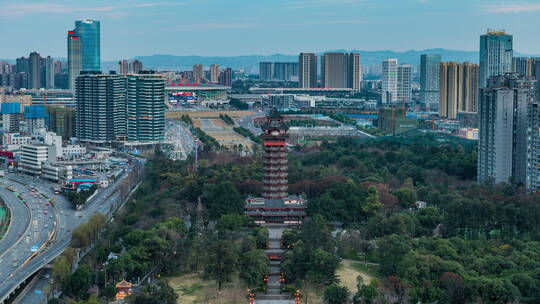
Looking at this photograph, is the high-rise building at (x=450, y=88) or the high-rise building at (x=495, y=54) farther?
the high-rise building at (x=450, y=88)

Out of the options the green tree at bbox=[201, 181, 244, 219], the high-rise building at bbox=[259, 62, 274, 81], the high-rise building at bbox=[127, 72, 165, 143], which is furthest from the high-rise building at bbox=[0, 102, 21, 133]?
the high-rise building at bbox=[259, 62, 274, 81]

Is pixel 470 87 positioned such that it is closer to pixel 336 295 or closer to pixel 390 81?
pixel 390 81

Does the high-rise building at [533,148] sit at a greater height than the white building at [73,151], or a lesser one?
greater

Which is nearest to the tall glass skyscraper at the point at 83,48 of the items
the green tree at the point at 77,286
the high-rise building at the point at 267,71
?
the high-rise building at the point at 267,71

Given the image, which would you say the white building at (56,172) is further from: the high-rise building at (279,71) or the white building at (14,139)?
the high-rise building at (279,71)

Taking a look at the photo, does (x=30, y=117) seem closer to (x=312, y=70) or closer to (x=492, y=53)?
(x=492, y=53)

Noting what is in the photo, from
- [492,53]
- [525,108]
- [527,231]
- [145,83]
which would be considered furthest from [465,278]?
[492,53]

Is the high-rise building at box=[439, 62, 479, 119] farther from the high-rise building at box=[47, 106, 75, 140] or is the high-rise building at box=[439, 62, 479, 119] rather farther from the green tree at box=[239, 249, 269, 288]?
the green tree at box=[239, 249, 269, 288]
